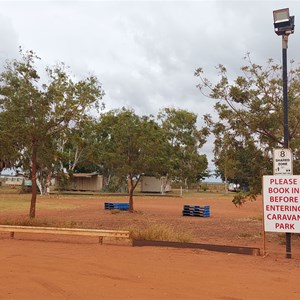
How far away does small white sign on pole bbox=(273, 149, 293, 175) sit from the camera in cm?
1008

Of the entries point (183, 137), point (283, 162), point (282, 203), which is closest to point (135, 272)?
point (282, 203)

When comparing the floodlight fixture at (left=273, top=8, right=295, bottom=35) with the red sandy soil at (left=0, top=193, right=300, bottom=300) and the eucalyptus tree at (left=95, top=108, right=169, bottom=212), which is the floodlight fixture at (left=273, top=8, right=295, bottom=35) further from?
the eucalyptus tree at (left=95, top=108, right=169, bottom=212)

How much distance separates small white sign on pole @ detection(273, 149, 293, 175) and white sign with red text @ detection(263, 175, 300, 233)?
142 millimetres

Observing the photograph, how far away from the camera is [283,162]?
33.3ft

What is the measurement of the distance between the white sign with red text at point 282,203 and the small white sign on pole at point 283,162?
0.47 feet

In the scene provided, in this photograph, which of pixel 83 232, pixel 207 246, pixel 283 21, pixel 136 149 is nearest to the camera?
pixel 283 21

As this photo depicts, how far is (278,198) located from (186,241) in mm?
2958

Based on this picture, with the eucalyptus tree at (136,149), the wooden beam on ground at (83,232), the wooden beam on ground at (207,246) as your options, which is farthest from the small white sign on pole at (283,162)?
the eucalyptus tree at (136,149)

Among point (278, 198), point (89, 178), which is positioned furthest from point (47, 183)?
point (278, 198)

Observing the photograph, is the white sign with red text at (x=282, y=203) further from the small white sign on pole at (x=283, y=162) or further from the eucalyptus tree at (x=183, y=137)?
the eucalyptus tree at (x=183, y=137)

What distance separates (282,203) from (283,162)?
0.97 m

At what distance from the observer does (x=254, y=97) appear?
49.8ft

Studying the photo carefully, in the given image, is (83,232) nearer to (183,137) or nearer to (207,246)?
(207,246)

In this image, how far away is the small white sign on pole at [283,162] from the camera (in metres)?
10.1
